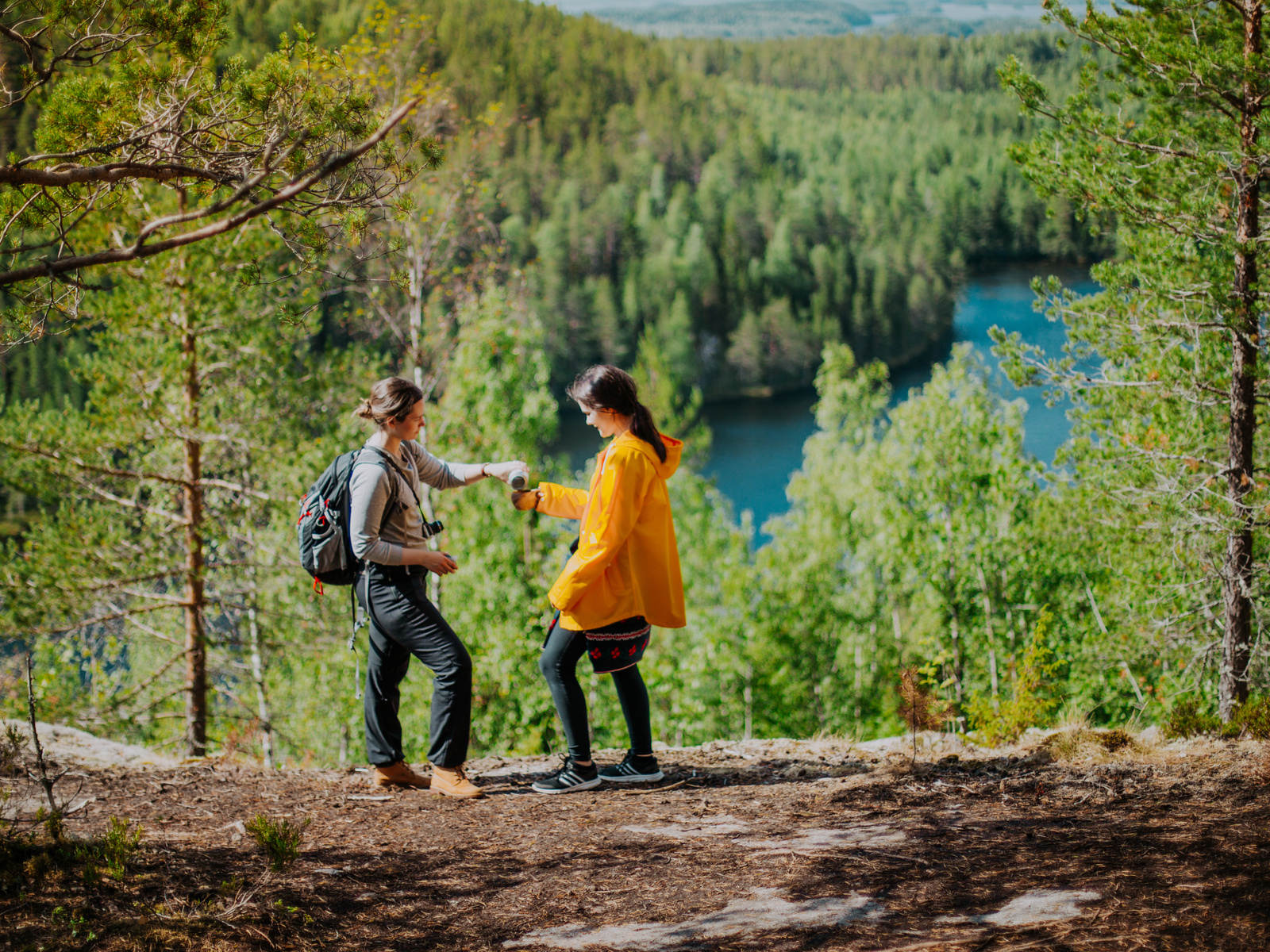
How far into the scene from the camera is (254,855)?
139 inches

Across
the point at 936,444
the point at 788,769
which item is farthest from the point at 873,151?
the point at 788,769

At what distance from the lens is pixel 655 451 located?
4.21 m

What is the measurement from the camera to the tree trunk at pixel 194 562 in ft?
32.5

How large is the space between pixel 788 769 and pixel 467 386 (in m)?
13.0

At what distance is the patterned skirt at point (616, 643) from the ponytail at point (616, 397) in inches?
29.9

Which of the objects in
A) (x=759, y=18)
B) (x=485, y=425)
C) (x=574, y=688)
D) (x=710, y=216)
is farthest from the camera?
(x=759, y=18)

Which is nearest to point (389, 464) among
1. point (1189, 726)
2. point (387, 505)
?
point (387, 505)

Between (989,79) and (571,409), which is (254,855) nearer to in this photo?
(571,409)

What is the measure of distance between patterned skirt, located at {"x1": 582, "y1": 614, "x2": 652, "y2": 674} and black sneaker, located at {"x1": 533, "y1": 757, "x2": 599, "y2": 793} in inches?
22.8

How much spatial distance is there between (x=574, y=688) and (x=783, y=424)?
171ft

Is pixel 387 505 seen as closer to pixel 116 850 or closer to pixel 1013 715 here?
pixel 116 850

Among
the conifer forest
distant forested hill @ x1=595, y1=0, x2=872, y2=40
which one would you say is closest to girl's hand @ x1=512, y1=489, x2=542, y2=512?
the conifer forest

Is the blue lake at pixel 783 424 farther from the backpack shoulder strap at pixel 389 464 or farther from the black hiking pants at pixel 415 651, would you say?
the backpack shoulder strap at pixel 389 464

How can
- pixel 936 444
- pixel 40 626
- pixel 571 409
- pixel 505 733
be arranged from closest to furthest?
pixel 40 626
pixel 505 733
pixel 936 444
pixel 571 409
